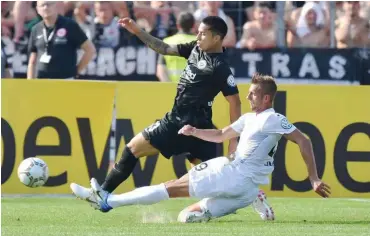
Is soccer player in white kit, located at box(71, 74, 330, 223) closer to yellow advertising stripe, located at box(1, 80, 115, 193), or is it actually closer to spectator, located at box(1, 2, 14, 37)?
yellow advertising stripe, located at box(1, 80, 115, 193)

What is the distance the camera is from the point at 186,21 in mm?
17125

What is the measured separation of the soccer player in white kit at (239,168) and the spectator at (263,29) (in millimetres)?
8707

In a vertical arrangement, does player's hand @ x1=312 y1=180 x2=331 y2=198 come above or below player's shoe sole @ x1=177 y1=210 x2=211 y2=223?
above

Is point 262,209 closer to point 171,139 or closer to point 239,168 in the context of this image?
point 239,168

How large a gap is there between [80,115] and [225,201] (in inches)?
177

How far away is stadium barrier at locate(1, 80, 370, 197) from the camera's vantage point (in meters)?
14.7

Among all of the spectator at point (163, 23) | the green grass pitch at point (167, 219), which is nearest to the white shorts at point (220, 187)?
the green grass pitch at point (167, 219)

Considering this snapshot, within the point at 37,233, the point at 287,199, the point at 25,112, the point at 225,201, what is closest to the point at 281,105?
the point at 287,199

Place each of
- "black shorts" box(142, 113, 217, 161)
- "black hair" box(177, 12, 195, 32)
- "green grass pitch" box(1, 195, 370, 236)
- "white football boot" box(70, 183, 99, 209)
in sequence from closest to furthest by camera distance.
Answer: "green grass pitch" box(1, 195, 370, 236) < "white football boot" box(70, 183, 99, 209) < "black shorts" box(142, 113, 217, 161) < "black hair" box(177, 12, 195, 32)

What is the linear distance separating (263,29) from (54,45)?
4171 millimetres

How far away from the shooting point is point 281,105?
14906 mm

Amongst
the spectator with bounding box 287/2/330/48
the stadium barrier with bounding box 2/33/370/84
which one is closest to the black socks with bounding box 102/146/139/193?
the stadium barrier with bounding box 2/33/370/84

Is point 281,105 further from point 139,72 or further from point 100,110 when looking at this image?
point 139,72

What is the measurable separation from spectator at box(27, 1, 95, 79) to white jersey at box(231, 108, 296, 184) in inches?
257
